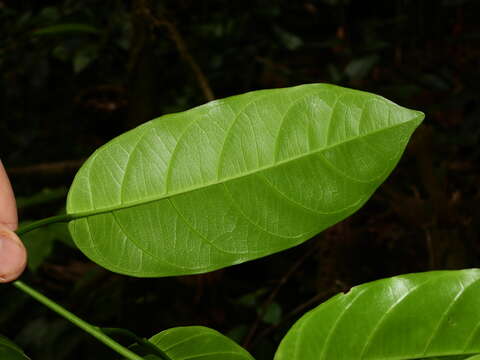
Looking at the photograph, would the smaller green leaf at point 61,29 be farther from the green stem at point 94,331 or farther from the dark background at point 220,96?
the green stem at point 94,331

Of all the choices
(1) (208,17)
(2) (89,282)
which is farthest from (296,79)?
(2) (89,282)

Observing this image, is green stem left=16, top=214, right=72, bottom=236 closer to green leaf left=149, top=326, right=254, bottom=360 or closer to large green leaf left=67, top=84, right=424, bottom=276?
large green leaf left=67, top=84, right=424, bottom=276

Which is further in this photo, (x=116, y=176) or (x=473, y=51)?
(x=473, y=51)

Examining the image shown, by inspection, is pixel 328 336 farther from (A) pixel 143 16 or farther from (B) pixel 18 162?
(B) pixel 18 162

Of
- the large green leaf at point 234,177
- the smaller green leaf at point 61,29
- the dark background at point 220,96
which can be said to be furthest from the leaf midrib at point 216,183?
the smaller green leaf at point 61,29

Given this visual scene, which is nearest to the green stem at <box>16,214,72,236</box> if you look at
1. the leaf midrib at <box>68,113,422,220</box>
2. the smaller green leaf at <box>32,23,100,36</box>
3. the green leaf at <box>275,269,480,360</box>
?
the leaf midrib at <box>68,113,422,220</box>

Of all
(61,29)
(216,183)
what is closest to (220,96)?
(61,29)
